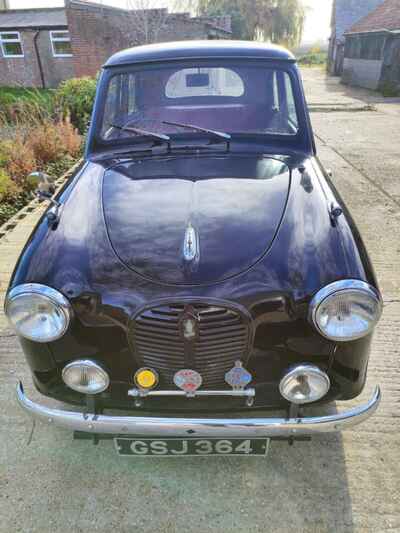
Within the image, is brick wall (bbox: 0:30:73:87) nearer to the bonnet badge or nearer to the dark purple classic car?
the dark purple classic car

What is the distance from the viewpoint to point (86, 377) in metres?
1.73

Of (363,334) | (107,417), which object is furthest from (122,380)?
(363,334)

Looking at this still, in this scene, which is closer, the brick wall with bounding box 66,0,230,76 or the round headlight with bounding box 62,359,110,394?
the round headlight with bounding box 62,359,110,394

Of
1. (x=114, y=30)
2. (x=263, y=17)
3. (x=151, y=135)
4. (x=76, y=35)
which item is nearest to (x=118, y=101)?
(x=151, y=135)

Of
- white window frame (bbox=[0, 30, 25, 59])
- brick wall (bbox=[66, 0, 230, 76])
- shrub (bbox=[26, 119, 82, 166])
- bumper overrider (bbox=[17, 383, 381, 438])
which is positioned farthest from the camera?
white window frame (bbox=[0, 30, 25, 59])

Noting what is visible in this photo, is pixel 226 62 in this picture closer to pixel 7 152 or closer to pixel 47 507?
pixel 47 507

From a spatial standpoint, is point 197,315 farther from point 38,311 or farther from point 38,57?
point 38,57

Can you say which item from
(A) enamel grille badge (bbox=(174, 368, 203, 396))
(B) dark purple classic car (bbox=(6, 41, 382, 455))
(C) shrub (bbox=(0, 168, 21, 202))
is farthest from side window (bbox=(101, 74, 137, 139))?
(C) shrub (bbox=(0, 168, 21, 202))

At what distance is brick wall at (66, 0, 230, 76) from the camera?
13742 mm

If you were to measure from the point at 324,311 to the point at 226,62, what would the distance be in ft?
6.09

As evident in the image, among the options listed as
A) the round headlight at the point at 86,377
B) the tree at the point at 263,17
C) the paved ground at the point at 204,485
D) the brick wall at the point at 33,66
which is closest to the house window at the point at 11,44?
the brick wall at the point at 33,66

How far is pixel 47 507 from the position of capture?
1926 mm

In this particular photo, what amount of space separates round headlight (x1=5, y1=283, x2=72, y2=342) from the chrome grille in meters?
0.29

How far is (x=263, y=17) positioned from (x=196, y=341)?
1648 inches
